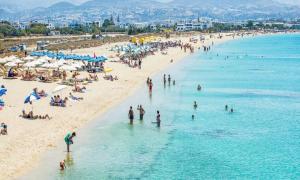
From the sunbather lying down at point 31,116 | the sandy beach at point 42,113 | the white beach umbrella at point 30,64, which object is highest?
the white beach umbrella at point 30,64

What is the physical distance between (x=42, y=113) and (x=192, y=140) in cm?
874

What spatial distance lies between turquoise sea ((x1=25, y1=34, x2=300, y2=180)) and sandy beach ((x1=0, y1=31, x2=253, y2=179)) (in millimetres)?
747

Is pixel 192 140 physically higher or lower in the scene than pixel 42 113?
lower

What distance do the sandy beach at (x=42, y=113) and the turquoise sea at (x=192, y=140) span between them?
0.75m

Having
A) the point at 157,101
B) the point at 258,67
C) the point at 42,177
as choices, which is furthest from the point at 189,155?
the point at 258,67

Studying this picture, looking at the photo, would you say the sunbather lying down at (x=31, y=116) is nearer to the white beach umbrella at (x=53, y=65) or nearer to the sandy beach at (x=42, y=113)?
the sandy beach at (x=42, y=113)

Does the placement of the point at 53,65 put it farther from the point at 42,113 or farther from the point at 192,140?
the point at 192,140

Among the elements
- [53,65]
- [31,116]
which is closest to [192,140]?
[31,116]

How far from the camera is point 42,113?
1057 inches

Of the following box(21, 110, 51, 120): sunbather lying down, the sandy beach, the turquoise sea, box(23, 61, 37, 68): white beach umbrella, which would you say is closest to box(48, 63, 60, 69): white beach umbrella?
box(23, 61, 37, 68): white beach umbrella

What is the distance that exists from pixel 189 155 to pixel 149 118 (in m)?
7.50

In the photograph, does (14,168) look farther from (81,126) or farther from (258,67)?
(258,67)

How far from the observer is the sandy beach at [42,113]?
745 inches

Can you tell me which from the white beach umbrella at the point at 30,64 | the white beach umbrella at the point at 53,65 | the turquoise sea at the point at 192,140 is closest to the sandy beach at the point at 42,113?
the turquoise sea at the point at 192,140
